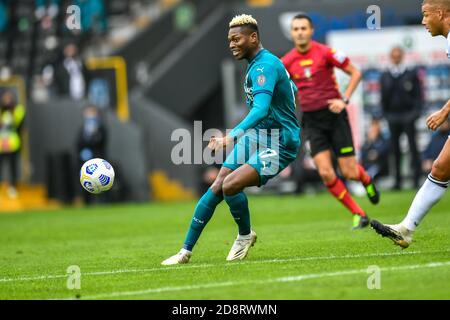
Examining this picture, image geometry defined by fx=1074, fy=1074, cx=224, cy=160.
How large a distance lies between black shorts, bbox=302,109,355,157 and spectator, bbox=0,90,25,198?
11.4 metres

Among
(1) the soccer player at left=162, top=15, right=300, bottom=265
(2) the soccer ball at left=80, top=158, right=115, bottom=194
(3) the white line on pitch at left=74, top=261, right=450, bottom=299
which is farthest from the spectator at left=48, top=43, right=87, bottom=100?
(3) the white line on pitch at left=74, top=261, right=450, bottom=299

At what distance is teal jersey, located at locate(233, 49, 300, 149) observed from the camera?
9.92 m

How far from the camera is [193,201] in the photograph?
24.1m

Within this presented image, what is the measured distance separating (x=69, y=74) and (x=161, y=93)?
2.59 metres

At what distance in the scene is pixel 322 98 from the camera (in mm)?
14461

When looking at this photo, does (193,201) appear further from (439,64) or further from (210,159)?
(439,64)

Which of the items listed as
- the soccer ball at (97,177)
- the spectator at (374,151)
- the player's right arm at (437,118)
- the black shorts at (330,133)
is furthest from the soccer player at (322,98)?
the spectator at (374,151)

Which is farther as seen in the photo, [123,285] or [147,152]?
[147,152]

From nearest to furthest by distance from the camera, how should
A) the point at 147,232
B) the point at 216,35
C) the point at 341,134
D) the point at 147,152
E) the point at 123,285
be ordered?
the point at 123,285
the point at 341,134
the point at 147,232
the point at 147,152
the point at 216,35

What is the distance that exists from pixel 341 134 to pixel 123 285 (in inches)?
241

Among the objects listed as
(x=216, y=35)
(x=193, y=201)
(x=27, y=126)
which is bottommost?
(x=193, y=201)

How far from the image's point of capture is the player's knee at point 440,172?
9.75 meters
